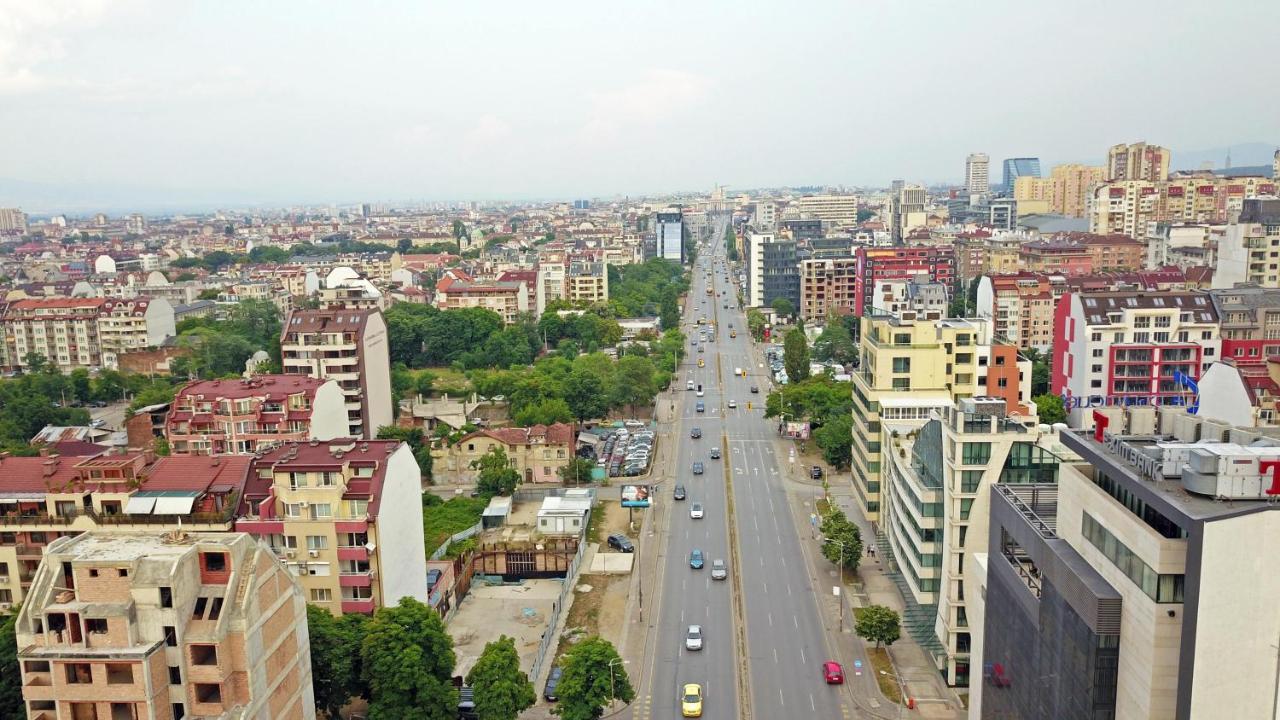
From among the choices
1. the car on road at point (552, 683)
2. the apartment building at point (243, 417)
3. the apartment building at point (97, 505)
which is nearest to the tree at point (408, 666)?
the car on road at point (552, 683)

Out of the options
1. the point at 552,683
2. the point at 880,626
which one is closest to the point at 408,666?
the point at 552,683

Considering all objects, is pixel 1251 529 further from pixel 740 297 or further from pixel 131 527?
pixel 740 297

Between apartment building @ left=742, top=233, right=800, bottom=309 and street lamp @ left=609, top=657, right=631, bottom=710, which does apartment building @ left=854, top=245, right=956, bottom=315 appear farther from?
street lamp @ left=609, top=657, right=631, bottom=710

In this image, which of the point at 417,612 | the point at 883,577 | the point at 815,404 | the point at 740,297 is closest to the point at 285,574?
the point at 417,612

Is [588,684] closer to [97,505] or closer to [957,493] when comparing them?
[957,493]

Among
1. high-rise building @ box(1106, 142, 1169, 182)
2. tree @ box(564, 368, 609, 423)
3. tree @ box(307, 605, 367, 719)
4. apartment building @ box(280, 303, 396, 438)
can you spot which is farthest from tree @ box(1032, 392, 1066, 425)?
high-rise building @ box(1106, 142, 1169, 182)

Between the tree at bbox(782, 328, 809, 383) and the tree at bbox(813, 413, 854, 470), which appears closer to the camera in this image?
the tree at bbox(813, 413, 854, 470)

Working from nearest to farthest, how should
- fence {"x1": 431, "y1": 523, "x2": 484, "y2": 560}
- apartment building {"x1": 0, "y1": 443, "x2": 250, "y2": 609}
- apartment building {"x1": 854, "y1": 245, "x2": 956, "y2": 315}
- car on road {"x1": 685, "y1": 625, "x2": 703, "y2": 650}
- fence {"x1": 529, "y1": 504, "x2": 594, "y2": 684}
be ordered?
apartment building {"x1": 0, "y1": 443, "x2": 250, "y2": 609} < fence {"x1": 529, "y1": 504, "x2": 594, "y2": 684} < car on road {"x1": 685, "y1": 625, "x2": 703, "y2": 650} < fence {"x1": 431, "y1": 523, "x2": 484, "y2": 560} < apartment building {"x1": 854, "y1": 245, "x2": 956, "y2": 315}
